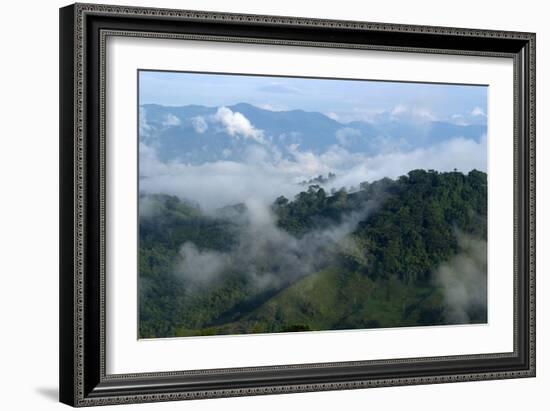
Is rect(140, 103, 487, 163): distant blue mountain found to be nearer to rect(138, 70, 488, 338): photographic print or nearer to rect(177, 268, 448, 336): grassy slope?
rect(138, 70, 488, 338): photographic print

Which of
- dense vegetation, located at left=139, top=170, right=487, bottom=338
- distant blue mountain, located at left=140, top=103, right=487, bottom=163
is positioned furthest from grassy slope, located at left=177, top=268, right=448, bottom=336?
distant blue mountain, located at left=140, top=103, right=487, bottom=163

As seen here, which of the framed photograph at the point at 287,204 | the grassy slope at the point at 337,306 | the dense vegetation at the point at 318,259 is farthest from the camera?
the grassy slope at the point at 337,306

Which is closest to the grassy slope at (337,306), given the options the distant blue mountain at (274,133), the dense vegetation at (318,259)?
the dense vegetation at (318,259)

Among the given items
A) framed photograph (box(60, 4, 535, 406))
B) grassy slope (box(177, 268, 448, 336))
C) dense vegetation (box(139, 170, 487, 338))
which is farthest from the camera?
grassy slope (box(177, 268, 448, 336))

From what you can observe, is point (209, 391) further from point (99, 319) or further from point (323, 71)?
point (323, 71)

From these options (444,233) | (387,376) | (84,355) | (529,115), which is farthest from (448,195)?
(84,355)

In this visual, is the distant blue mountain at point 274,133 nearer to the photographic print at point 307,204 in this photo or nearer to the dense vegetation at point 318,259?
the photographic print at point 307,204

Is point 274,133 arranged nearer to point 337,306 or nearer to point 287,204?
point 287,204

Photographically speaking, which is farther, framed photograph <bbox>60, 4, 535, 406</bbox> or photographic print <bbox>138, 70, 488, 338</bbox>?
photographic print <bbox>138, 70, 488, 338</bbox>
